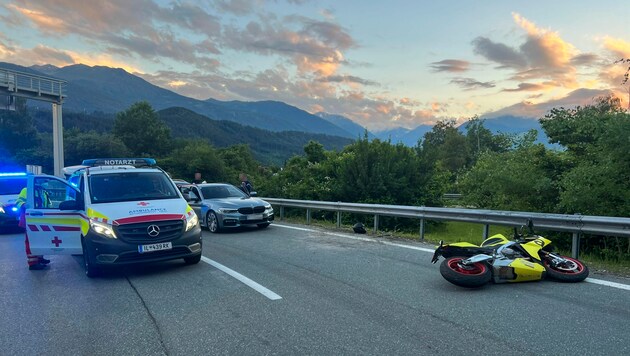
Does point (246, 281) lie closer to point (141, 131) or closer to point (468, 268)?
point (468, 268)

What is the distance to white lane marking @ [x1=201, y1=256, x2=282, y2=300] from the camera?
5.77 meters

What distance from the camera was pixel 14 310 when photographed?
18.1 ft

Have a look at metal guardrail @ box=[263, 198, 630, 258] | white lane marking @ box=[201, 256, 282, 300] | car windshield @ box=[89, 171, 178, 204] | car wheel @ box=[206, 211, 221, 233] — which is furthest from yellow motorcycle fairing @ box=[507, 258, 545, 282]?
car wheel @ box=[206, 211, 221, 233]

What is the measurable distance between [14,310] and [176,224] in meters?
2.52

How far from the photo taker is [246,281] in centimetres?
658

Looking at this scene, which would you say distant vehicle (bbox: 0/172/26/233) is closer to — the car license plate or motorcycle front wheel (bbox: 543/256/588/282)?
the car license plate

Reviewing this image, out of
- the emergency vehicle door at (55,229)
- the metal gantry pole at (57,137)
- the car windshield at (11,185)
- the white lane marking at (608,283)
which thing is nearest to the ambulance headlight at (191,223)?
the emergency vehicle door at (55,229)

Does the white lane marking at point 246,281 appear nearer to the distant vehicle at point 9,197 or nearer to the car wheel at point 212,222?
the car wheel at point 212,222

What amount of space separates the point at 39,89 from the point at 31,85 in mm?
974

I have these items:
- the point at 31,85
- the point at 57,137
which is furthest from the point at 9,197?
the point at 57,137

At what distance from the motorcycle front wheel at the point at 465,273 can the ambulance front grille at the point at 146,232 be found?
4331mm

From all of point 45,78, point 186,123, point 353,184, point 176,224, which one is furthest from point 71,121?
point 176,224

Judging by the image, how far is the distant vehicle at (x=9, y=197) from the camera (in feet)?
46.5

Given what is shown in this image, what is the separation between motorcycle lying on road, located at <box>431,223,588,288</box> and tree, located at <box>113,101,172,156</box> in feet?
278
